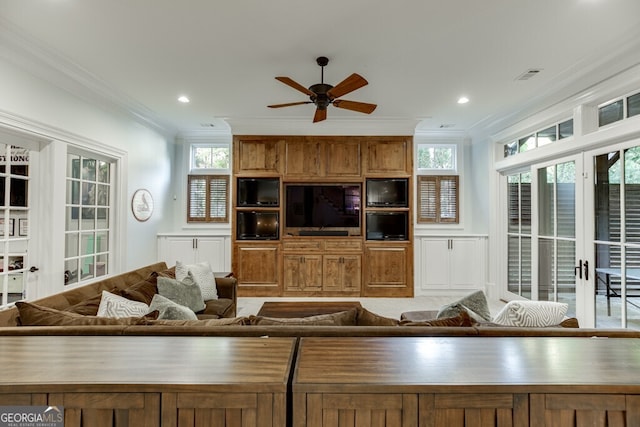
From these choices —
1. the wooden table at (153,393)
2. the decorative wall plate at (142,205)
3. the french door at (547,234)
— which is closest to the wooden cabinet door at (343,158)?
the french door at (547,234)

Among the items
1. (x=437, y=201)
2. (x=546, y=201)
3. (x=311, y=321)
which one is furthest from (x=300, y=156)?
(x=311, y=321)

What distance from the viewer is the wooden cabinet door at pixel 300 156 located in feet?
16.8

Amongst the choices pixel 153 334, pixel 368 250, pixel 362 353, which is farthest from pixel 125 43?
pixel 368 250

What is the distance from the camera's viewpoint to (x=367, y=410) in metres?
A: 1.01

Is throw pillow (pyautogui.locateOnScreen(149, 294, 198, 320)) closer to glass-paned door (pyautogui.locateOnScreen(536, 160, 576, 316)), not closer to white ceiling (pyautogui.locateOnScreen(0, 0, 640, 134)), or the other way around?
white ceiling (pyautogui.locateOnScreen(0, 0, 640, 134))

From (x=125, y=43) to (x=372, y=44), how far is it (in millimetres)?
2165

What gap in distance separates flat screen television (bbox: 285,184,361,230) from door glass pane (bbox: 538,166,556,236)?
2.46 m

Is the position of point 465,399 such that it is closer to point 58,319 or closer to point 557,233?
point 58,319

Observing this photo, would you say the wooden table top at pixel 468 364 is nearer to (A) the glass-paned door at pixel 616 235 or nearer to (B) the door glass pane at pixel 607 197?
(A) the glass-paned door at pixel 616 235

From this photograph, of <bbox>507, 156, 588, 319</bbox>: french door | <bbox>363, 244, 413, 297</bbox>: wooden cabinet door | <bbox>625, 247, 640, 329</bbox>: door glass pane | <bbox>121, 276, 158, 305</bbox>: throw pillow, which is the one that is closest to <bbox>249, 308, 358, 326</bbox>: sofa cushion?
<bbox>121, 276, 158, 305</bbox>: throw pillow

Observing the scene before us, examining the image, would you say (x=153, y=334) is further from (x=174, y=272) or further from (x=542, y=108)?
(x=542, y=108)

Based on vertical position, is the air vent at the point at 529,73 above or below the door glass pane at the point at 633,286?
above

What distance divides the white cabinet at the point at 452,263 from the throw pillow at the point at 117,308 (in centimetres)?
423

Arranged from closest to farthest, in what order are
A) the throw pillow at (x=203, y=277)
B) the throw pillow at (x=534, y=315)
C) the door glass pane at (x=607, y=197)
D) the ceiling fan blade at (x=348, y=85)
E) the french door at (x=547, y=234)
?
the throw pillow at (x=534, y=315) < the ceiling fan blade at (x=348, y=85) < the door glass pane at (x=607, y=197) < the throw pillow at (x=203, y=277) < the french door at (x=547, y=234)
